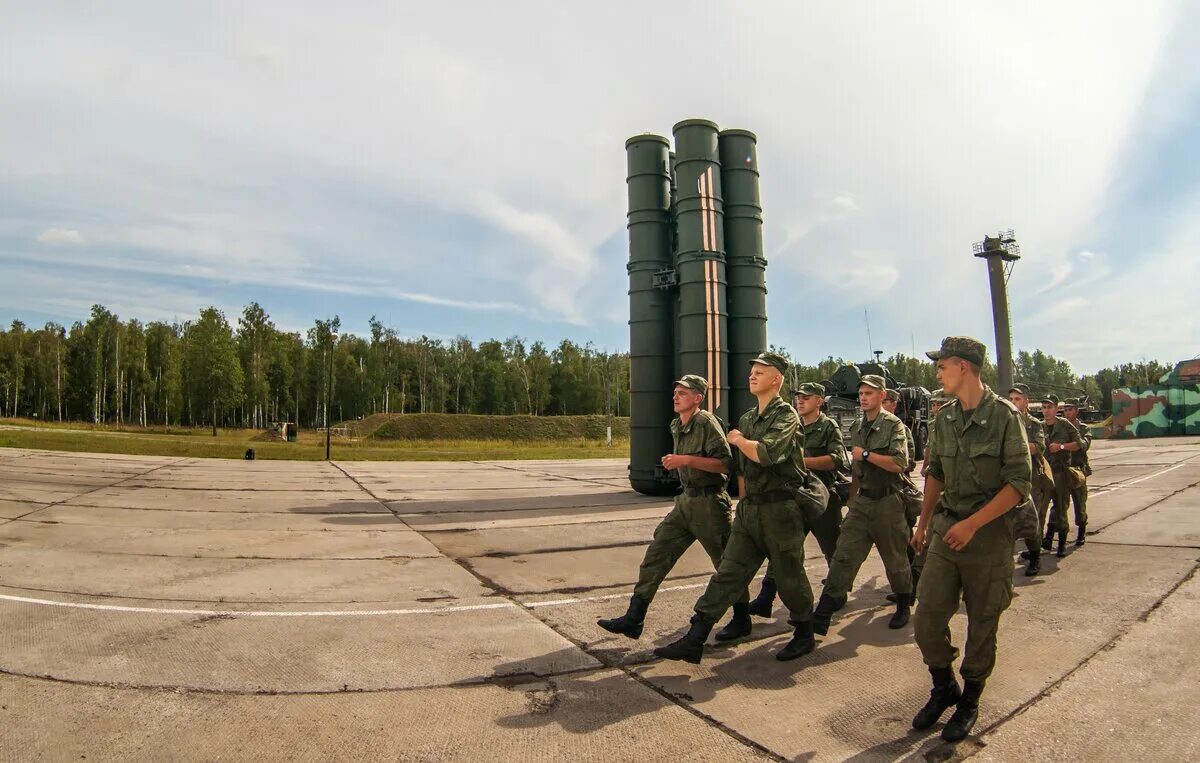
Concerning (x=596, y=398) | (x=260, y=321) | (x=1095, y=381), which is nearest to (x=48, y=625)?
(x=260, y=321)

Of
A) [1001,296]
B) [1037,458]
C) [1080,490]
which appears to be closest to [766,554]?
[1037,458]

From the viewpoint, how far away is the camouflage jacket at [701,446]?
5.03 metres

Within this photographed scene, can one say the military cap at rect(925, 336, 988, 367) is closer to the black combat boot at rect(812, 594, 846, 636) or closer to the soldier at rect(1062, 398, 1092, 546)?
the black combat boot at rect(812, 594, 846, 636)

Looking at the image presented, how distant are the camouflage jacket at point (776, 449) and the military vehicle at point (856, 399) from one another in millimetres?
17263

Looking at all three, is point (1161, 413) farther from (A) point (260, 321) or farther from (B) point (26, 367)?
(B) point (26, 367)

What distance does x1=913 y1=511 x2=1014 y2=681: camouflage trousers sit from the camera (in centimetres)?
364

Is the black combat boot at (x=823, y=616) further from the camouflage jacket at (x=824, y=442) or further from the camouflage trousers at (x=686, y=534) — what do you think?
the camouflage jacket at (x=824, y=442)

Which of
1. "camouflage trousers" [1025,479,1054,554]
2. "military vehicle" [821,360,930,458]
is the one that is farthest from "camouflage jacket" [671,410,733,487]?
"military vehicle" [821,360,930,458]

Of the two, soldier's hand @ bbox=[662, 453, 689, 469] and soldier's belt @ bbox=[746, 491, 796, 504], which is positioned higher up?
soldier's hand @ bbox=[662, 453, 689, 469]

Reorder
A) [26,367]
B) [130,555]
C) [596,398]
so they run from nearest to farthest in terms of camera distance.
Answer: [130,555], [26,367], [596,398]

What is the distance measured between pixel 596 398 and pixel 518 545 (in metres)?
79.6

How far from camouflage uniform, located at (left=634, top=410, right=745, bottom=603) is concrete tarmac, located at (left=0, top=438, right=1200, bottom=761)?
55 centimetres

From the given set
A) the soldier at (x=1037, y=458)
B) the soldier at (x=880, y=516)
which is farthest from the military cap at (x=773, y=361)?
the soldier at (x=1037, y=458)

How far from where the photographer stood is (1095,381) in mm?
132000
